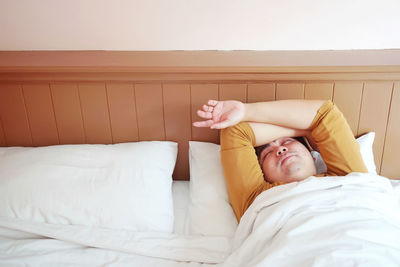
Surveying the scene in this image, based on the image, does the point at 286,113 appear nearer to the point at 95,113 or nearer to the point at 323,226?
the point at 323,226

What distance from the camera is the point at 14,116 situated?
4.79ft

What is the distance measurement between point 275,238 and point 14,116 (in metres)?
1.22

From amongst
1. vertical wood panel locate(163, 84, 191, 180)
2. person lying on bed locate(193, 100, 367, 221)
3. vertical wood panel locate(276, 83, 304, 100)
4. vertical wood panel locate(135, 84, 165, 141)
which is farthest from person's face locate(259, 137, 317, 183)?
vertical wood panel locate(135, 84, 165, 141)

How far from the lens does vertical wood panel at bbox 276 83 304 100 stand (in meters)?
1.37

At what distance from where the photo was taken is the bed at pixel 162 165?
1.01 m

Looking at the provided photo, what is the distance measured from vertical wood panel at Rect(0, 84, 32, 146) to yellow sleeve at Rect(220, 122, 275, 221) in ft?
2.95

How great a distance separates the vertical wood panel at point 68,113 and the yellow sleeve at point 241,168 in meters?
0.66

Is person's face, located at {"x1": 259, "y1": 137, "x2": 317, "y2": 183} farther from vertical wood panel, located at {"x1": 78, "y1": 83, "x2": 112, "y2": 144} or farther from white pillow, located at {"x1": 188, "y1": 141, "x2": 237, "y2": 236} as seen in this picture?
vertical wood panel, located at {"x1": 78, "y1": 83, "x2": 112, "y2": 144}

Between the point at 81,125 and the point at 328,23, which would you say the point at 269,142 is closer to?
the point at 328,23

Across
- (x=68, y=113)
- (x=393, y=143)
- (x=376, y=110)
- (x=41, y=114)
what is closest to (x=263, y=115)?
(x=376, y=110)

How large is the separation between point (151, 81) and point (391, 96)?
101 centimetres

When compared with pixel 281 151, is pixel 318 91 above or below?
above

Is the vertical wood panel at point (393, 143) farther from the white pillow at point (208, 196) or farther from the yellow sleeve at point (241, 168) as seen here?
the white pillow at point (208, 196)

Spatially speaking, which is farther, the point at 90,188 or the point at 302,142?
the point at 302,142
